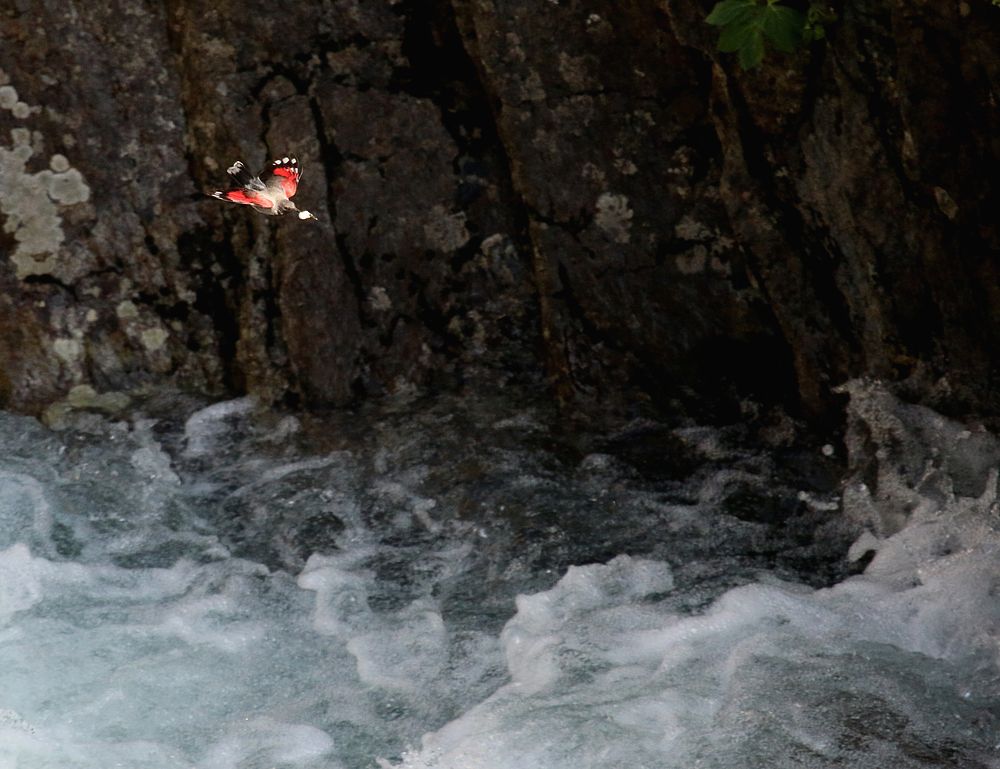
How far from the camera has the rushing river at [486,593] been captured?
255 cm

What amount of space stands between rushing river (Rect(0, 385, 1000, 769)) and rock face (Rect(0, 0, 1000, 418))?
18 centimetres

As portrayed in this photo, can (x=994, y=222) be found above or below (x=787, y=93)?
below

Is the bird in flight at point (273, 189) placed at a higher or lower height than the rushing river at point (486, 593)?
higher

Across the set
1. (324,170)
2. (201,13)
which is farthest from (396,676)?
(201,13)

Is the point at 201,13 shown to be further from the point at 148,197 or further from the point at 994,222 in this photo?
the point at 994,222

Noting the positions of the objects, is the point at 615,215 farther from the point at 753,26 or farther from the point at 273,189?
the point at 273,189

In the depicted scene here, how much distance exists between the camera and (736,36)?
10.1 feet

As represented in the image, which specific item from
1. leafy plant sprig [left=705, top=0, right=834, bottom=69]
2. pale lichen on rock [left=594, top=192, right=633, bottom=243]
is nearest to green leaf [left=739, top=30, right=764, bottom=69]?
leafy plant sprig [left=705, top=0, right=834, bottom=69]

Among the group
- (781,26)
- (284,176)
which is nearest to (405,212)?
(284,176)

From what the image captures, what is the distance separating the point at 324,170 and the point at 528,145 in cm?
60

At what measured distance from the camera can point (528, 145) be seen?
11.9 feet

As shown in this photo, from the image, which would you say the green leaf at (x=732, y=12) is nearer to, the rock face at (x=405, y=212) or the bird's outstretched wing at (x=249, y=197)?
the rock face at (x=405, y=212)

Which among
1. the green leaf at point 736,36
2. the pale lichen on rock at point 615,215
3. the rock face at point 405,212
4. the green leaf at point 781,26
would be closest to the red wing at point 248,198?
the rock face at point 405,212

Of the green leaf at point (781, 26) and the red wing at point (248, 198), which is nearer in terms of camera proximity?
the red wing at point (248, 198)
